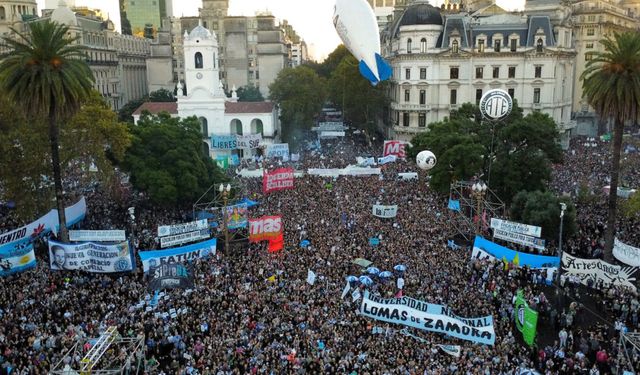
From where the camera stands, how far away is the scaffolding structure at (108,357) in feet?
63.2

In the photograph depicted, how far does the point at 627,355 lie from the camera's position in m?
20.1

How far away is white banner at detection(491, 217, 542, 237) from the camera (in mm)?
29922

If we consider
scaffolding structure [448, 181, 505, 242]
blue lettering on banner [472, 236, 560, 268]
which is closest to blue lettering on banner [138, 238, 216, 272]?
blue lettering on banner [472, 236, 560, 268]

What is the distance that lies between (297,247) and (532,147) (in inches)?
717

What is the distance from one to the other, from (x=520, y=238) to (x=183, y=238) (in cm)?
1737

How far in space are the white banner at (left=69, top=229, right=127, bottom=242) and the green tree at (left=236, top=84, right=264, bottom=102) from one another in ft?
195

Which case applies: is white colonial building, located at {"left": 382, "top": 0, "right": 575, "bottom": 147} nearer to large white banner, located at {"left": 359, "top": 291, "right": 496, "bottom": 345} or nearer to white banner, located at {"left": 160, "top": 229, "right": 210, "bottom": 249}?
white banner, located at {"left": 160, "top": 229, "right": 210, "bottom": 249}

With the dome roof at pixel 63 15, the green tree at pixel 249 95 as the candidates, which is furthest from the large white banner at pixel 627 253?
the dome roof at pixel 63 15

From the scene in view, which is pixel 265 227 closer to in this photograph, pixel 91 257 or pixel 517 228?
pixel 91 257

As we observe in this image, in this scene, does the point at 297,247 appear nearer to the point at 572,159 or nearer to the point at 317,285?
the point at 317,285

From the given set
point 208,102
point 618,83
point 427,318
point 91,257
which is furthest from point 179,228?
point 208,102

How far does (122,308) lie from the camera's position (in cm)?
2483

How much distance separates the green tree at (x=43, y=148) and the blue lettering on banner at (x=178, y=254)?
9001 millimetres

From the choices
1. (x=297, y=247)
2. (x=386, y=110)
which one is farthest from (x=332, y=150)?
(x=297, y=247)
